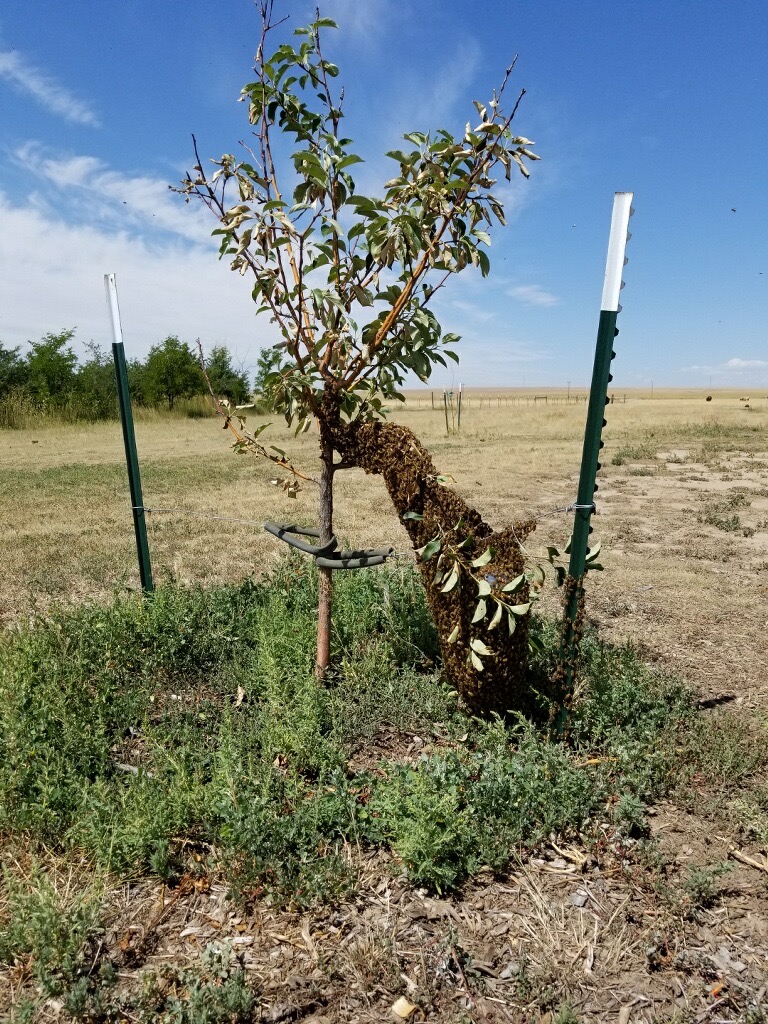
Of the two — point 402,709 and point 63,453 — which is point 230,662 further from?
point 63,453

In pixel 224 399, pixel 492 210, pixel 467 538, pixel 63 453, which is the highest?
pixel 492 210

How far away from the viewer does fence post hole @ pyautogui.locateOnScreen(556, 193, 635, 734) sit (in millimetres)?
2525

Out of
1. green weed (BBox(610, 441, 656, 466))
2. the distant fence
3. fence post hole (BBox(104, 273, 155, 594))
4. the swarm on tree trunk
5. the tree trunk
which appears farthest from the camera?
the distant fence

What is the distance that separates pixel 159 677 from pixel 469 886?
193 cm

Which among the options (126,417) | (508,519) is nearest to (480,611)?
(126,417)

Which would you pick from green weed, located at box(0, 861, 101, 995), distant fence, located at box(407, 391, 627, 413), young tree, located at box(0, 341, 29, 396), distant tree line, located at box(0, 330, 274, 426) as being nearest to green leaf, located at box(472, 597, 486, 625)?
green weed, located at box(0, 861, 101, 995)

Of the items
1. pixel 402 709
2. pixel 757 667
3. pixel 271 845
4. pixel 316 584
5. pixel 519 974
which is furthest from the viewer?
pixel 316 584

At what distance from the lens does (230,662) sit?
360 cm

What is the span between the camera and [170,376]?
34656 millimetres

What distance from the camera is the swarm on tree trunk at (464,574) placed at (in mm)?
2859

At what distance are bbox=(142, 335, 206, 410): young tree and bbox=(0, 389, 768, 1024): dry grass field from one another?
2379 centimetres

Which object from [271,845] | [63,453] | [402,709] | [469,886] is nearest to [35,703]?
[271,845]

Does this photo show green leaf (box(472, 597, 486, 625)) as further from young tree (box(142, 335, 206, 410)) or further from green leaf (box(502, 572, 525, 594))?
young tree (box(142, 335, 206, 410))

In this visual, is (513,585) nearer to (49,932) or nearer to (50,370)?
(49,932)
